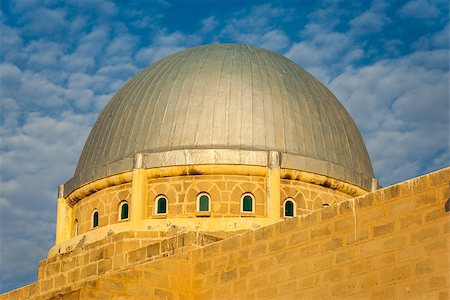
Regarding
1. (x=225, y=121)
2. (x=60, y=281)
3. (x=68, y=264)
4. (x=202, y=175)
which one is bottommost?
(x=60, y=281)

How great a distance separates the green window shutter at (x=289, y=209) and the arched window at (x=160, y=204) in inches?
94.6

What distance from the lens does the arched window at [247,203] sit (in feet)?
60.9

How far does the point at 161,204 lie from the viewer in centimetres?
1877

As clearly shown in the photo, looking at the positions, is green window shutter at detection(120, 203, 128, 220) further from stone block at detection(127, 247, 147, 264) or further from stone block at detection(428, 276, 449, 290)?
stone block at detection(428, 276, 449, 290)

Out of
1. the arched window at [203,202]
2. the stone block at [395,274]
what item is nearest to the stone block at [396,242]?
the stone block at [395,274]

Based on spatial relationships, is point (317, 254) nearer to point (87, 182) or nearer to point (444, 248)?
point (444, 248)

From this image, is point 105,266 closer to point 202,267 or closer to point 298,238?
Result: point 202,267

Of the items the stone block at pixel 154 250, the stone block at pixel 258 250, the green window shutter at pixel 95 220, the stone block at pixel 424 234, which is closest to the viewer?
the stone block at pixel 424 234

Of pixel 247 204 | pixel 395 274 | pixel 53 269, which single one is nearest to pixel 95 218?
pixel 53 269

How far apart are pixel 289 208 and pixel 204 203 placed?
5.65 feet

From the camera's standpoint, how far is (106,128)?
20453 mm

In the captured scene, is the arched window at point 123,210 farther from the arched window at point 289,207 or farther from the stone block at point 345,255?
the stone block at point 345,255

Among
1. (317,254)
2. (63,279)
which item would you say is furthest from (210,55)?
(317,254)

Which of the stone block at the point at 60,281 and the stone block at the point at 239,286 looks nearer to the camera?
the stone block at the point at 239,286
